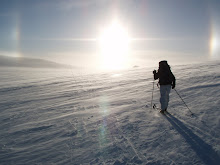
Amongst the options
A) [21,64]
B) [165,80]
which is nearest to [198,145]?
[165,80]

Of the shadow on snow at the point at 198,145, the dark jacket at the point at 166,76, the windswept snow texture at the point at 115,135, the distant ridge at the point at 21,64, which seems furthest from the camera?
the distant ridge at the point at 21,64

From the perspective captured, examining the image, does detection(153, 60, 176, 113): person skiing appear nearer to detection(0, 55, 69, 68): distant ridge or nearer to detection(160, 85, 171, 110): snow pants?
detection(160, 85, 171, 110): snow pants

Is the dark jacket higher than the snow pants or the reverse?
higher

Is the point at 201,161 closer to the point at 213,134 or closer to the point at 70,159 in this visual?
the point at 213,134

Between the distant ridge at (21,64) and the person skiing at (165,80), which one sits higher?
the distant ridge at (21,64)

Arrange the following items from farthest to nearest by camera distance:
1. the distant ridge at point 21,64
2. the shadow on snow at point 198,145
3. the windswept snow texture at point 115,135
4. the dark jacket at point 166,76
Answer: the distant ridge at point 21,64 < the dark jacket at point 166,76 < the windswept snow texture at point 115,135 < the shadow on snow at point 198,145

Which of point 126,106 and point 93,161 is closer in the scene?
point 93,161

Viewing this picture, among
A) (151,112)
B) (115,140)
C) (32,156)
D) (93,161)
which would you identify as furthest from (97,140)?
(151,112)

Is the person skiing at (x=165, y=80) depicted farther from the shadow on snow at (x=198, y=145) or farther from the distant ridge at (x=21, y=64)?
the distant ridge at (x=21, y=64)

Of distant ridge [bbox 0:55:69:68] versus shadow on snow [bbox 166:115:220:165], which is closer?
shadow on snow [bbox 166:115:220:165]

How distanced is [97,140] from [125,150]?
32.8 inches

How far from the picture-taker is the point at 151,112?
5.20 meters

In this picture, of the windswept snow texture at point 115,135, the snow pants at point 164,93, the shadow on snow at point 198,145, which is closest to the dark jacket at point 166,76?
the snow pants at point 164,93

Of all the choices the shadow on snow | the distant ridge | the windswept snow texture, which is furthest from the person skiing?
the distant ridge
